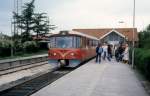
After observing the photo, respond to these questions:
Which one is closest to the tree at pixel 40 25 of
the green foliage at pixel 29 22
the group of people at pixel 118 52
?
the green foliage at pixel 29 22

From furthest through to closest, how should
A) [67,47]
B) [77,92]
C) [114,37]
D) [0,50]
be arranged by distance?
[114,37] < [0,50] < [67,47] < [77,92]

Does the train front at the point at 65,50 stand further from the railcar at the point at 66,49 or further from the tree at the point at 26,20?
the tree at the point at 26,20

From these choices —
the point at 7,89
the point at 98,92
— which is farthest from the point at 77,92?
the point at 7,89

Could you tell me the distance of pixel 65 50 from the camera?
29141 millimetres

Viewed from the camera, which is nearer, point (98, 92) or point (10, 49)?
point (98, 92)

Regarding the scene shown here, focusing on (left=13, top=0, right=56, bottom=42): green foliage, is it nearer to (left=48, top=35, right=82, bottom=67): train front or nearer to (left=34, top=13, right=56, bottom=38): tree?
(left=34, top=13, right=56, bottom=38): tree

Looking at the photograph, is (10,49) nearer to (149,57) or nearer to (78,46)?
(78,46)

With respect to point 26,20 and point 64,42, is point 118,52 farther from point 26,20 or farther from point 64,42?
point 26,20

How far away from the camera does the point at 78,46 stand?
97.0 feet

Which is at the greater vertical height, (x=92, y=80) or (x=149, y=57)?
(x=149, y=57)

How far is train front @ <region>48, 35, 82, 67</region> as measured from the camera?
29.2 metres

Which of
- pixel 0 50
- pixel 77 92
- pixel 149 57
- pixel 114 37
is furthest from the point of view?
pixel 114 37

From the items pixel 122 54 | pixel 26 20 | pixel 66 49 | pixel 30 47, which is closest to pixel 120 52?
pixel 122 54

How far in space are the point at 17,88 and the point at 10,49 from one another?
133 ft
